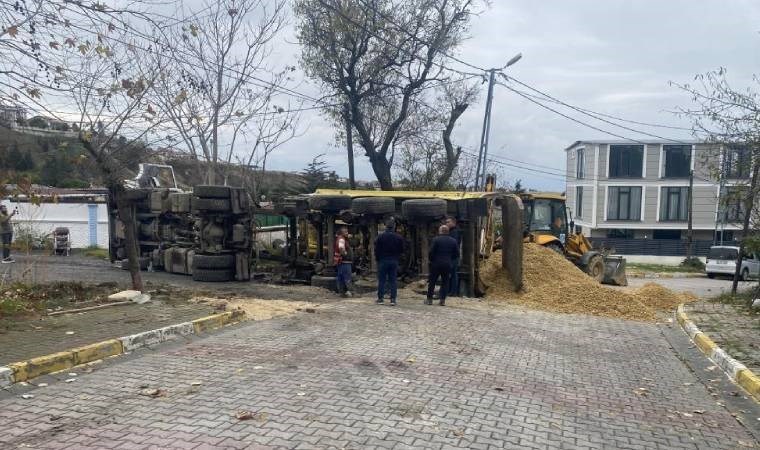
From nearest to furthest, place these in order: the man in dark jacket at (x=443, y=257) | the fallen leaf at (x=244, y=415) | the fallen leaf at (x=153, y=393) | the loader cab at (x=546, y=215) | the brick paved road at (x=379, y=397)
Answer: the brick paved road at (x=379, y=397) → the fallen leaf at (x=244, y=415) → the fallen leaf at (x=153, y=393) → the man in dark jacket at (x=443, y=257) → the loader cab at (x=546, y=215)

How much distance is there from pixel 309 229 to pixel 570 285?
20.9ft

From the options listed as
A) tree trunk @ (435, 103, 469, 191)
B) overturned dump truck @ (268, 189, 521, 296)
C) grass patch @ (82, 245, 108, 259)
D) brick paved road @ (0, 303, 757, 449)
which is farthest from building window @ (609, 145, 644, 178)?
brick paved road @ (0, 303, 757, 449)

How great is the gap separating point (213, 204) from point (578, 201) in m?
40.5

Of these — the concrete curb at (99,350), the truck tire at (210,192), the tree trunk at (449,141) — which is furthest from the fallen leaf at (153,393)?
the tree trunk at (449,141)

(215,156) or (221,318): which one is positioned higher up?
(215,156)

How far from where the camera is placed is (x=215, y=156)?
20375 millimetres

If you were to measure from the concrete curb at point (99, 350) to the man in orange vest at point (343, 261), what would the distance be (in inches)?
139

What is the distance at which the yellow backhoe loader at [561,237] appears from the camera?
1861 cm

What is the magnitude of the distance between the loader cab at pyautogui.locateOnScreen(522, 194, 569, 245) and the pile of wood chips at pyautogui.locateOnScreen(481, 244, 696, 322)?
2.69 m

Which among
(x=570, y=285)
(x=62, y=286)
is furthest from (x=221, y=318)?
(x=570, y=285)

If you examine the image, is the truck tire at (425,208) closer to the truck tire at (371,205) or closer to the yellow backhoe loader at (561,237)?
the truck tire at (371,205)

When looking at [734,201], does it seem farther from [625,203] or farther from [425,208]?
[625,203]

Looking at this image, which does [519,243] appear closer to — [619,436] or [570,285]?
[570,285]

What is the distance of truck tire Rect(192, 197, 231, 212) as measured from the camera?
14.9 metres
